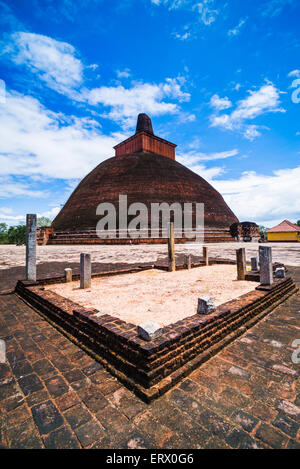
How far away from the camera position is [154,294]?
4488mm

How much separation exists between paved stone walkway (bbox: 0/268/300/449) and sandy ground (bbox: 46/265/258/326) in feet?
3.03

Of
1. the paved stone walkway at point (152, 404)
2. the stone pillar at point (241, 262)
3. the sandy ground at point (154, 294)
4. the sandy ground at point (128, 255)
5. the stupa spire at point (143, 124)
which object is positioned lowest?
the paved stone walkway at point (152, 404)

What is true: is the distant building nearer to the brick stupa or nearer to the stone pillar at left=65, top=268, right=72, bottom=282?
the brick stupa

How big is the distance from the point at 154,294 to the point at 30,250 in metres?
3.54

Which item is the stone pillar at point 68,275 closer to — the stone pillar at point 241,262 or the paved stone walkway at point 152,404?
the paved stone walkway at point 152,404

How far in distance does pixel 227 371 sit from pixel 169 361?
605 millimetres

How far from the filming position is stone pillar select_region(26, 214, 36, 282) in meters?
5.55

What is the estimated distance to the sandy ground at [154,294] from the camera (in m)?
3.36

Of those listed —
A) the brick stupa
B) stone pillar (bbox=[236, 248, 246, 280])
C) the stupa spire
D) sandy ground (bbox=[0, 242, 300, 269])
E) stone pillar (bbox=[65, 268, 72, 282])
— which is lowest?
sandy ground (bbox=[0, 242, 300, 269])

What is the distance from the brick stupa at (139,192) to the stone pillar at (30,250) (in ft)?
69.5

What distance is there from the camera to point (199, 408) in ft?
5.74

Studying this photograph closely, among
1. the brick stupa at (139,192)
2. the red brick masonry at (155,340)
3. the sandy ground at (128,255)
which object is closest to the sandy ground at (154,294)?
the red brick masonry at (155,340)

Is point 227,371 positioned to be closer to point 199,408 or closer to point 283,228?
point 199,408

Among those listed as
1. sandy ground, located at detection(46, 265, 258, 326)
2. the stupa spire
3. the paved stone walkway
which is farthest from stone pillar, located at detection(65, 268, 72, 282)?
the stupa spire
